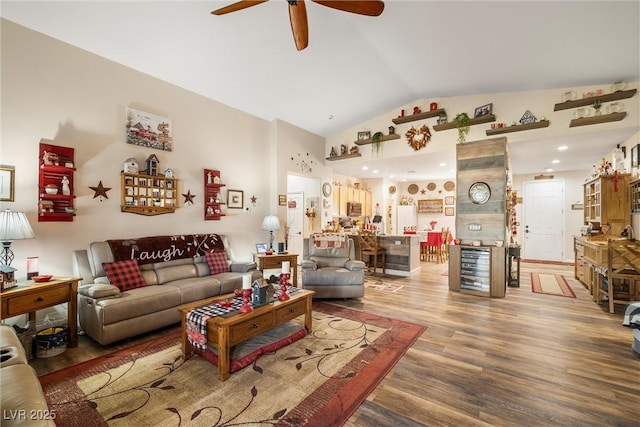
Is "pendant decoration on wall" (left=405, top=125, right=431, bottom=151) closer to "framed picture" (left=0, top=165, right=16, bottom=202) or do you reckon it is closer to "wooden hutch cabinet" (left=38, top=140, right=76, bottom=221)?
"wooden hutch cabinet" (left=38, top=140, right=76, bottom=221)

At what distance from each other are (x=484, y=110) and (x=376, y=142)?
198cm

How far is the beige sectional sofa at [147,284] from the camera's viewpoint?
2773 millimetres

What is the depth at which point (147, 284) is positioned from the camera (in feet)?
11.1

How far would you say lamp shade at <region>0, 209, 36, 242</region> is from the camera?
2441mm

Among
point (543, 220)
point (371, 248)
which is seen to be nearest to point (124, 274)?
point (371, 248)

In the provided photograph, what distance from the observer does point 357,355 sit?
8.49 ft

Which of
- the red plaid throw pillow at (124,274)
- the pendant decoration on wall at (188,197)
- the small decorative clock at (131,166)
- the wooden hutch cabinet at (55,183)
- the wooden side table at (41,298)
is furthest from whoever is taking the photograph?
the pendant decoration on wall at (188,197)

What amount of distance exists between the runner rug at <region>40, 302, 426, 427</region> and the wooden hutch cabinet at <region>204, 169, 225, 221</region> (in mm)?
2106

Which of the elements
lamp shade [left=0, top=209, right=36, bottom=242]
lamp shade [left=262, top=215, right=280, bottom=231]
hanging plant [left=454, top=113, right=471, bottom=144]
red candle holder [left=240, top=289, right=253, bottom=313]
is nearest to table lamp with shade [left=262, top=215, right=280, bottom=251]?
lamp shade [left=262, top=215, right=280, bottom=231]

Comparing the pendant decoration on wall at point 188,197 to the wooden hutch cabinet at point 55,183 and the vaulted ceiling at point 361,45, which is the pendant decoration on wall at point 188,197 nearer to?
the wooden hutch cabinet at point 55,183

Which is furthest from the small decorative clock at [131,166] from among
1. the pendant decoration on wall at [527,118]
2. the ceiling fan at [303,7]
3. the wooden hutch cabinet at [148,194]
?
the pendant decoration on wall at [527,118]

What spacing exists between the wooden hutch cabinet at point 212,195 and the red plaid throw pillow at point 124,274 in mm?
1421

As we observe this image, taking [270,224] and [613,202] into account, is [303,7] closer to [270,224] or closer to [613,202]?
[270,224]

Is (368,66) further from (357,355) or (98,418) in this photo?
(98,418)
